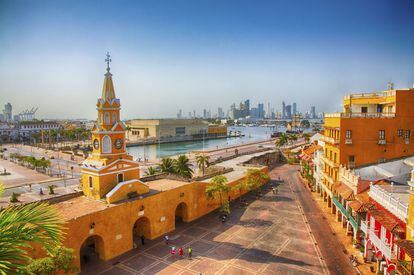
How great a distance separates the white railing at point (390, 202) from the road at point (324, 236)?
5.93 m

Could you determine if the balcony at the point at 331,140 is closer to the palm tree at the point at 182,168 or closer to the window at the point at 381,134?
the window at the point at 381,134

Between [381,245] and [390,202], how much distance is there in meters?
3.20

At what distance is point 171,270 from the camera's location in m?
22.9

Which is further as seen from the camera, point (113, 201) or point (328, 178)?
point (328, 178)

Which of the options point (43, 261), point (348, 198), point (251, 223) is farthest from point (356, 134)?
point (43, 261)

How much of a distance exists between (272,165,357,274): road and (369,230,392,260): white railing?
2937mm

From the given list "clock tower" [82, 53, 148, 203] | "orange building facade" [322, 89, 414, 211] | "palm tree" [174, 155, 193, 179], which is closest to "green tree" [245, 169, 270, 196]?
"palm tree" [174, 155, 193, 179]

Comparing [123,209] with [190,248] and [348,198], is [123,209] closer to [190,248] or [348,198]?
[190,248]

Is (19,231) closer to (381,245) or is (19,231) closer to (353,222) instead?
(381,245)

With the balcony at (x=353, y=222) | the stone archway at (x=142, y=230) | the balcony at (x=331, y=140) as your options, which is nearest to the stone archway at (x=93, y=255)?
the stone archway at (x=142, y=230)

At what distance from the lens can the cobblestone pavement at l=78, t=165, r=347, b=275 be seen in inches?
910

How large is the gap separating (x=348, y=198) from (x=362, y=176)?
121 inches

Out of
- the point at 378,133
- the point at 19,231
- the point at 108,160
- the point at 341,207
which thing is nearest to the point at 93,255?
the point at 108,160

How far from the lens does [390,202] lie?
810 inches
